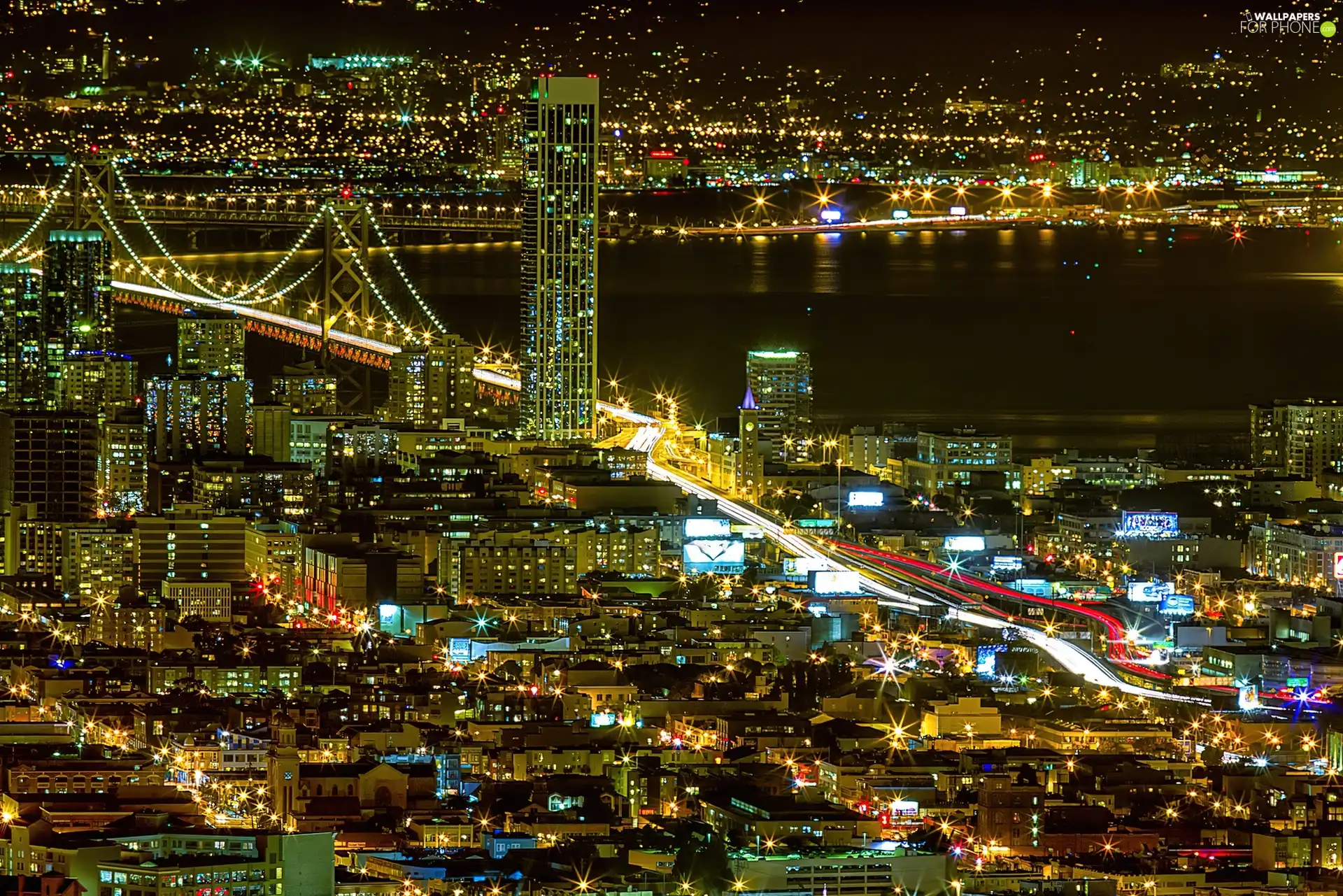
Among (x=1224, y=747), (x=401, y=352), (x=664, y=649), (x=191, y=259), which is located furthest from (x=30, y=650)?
(x=191, y=259)

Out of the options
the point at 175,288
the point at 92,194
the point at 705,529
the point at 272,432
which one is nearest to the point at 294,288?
the point at 175,288

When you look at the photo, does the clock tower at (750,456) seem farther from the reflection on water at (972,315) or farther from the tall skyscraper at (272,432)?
the reflection on water at (972,315)

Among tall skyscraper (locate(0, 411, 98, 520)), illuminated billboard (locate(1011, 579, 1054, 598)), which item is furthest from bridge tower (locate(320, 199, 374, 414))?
illuminated billboard (locate(1011, 579, 1054, 598))

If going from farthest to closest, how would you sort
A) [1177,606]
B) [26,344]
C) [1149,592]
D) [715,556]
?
[26,344]
[715,556]
[1149,592]
[1177,606]

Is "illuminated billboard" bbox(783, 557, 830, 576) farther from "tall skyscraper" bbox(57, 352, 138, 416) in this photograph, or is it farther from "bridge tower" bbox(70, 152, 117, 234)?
"bridge tower" bbox(70, 152, 117, 234)

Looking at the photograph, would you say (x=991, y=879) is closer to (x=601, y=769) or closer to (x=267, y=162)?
(x=601, y=769)

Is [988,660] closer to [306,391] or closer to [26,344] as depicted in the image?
[26,344]
